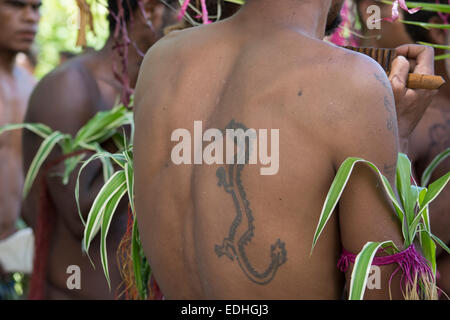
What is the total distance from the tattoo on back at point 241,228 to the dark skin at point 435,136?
1021 mm

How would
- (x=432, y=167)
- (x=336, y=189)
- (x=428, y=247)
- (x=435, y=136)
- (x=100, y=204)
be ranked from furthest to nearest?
(x=435, y=136) < (x=432, y=167) < (x=100, y=204) < (x=428, y=247) < (x=336, y=189)

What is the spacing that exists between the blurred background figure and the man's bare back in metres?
2.88

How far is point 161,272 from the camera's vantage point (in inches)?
Result: 68.9

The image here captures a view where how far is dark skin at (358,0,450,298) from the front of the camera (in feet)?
7.93

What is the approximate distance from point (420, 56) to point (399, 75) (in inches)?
7.7

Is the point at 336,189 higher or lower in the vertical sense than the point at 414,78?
lower

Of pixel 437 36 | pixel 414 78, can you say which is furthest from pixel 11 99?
pixel 414 78

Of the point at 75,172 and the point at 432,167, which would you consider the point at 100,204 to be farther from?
the point at 432,167

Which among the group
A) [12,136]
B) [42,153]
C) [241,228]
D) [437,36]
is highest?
[437,36]

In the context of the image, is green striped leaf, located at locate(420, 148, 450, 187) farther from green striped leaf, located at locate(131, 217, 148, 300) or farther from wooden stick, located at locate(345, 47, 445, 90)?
green striped leaf, located at locate(131, 217, 148, 300)

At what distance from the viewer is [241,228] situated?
1553 millimetres

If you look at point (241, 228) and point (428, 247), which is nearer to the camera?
point (241, 228)

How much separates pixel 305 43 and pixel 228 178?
330 mm

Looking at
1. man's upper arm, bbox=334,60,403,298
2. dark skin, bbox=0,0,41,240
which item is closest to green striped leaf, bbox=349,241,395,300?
man's upper arm, bbox=334,60,403,298
